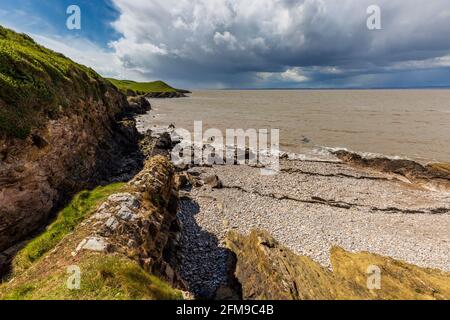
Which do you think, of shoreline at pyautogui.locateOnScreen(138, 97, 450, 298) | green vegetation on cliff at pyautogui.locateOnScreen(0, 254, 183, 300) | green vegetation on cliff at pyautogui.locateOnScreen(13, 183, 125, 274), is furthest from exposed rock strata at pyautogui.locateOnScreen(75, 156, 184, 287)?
shoreline at pyautogui.locateOnScreen(138, 97, 450, 298)

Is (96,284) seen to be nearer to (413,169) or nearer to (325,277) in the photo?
(325,277)

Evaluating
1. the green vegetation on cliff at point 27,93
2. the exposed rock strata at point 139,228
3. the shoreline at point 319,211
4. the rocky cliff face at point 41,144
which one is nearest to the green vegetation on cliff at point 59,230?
the exposed rock strata at point 139,228

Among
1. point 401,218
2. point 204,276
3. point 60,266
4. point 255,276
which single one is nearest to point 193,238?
point 204,276

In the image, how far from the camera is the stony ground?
16219 mm

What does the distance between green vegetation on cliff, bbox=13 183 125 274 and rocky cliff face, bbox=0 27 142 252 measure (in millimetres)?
2181

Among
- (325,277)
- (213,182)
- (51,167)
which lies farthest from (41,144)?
(325,277)

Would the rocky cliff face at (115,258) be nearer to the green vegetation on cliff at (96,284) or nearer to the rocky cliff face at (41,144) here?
the green vegetation on cliff at (96,284)

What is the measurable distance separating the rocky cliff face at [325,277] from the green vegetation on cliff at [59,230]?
8696 mm

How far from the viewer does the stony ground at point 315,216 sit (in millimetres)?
16219

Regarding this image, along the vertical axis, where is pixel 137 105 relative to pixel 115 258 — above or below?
above

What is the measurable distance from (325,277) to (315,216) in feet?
31.0

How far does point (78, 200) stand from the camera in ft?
46.8

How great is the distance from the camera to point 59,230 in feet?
39.1
